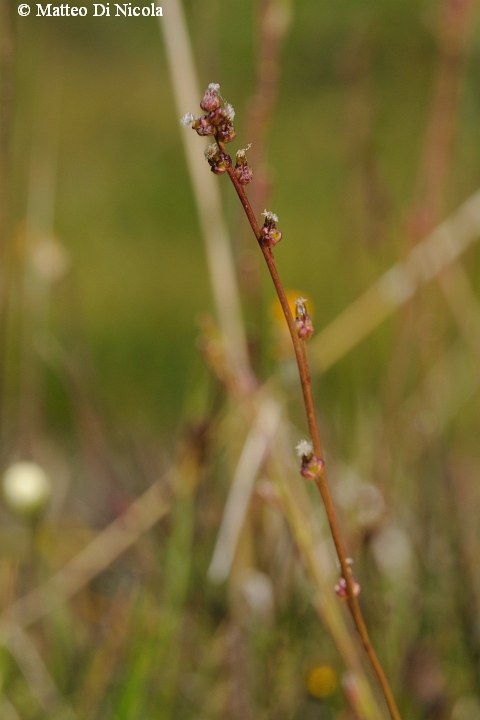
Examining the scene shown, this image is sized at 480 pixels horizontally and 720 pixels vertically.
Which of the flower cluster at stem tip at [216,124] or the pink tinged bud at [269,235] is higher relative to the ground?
the flower cluster at stem tip at [216,124]

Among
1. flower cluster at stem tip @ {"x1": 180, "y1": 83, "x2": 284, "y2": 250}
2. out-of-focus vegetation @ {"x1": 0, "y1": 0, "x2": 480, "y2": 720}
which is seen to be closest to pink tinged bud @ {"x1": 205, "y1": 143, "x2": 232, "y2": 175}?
flower cluster at stem tip @ {"x1": 180, "y1": 83, "x2": 284, "y2": 250}

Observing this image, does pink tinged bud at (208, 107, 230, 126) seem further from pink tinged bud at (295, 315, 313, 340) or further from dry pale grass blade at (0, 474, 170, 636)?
dry pale grass blade at (0, 474, 170, 636)

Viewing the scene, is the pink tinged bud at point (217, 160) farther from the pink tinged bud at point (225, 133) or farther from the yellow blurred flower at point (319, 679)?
the yellow blurred flower at point (319, 679)

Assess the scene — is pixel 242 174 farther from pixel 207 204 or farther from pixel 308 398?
pixel 207 204

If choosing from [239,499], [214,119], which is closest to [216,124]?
[214,119]

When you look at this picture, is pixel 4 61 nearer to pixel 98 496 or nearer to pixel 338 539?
pixel 338 539

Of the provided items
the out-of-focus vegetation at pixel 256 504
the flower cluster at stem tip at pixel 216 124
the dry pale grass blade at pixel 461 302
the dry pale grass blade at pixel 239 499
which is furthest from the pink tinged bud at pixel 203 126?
the dry pale grass blade at pixel 461 302

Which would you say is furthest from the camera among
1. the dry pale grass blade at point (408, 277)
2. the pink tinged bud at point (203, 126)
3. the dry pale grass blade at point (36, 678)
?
the dry pale grass blade at point (408, 277)
